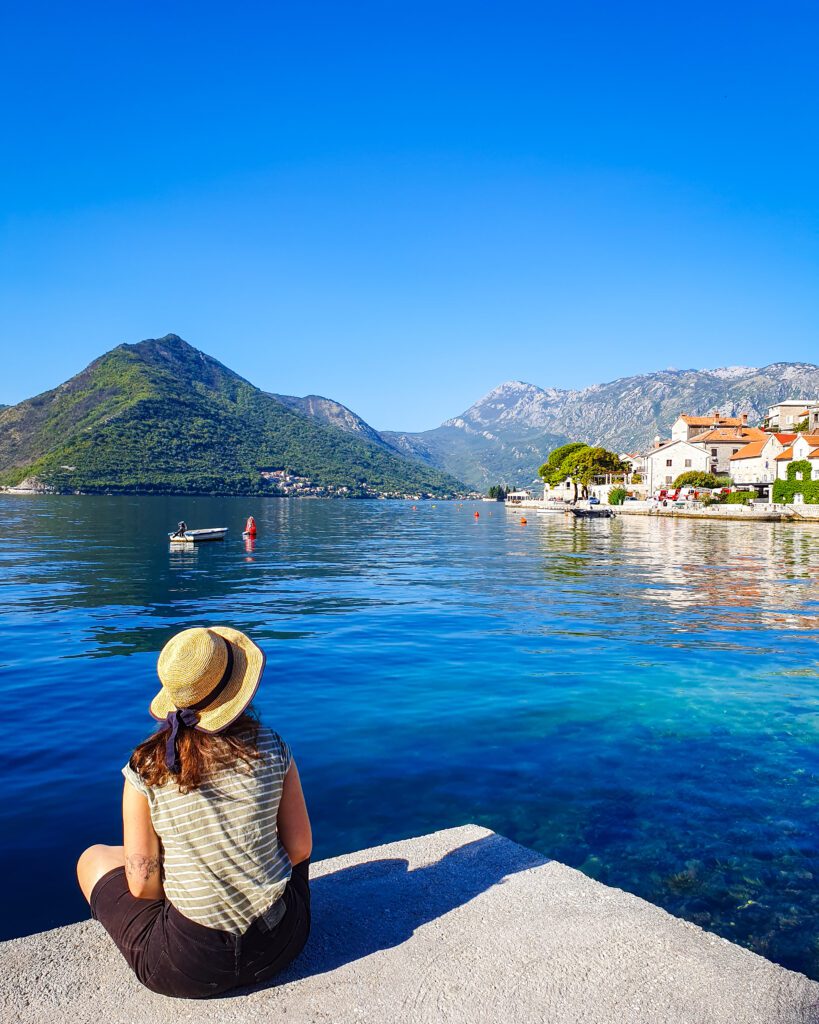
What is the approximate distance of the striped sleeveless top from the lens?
409 cm

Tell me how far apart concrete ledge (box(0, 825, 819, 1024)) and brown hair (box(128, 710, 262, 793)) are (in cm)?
128

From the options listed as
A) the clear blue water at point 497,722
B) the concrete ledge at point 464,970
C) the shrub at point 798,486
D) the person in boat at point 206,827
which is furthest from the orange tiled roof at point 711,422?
the person in boat at point 206,827

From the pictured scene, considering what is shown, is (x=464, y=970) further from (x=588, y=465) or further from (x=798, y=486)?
(x=588, y=465)

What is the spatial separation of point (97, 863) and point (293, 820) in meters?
1.41

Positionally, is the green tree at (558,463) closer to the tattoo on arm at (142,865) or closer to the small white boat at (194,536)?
the small white boat at (194,536)

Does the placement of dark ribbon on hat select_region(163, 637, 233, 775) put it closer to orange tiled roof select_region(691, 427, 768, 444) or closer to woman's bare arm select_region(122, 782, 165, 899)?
woman's bare arm select_region(122, 782, 165, 899)

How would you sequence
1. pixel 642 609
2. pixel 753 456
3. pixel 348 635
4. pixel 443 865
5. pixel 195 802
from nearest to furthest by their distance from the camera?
pixel 195 802, pixel 443 865, pixel 348 635, pixel 642 609, pixel 753 456

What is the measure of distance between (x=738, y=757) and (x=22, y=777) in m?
9.41

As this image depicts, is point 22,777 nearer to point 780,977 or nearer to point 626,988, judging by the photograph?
point 626,988

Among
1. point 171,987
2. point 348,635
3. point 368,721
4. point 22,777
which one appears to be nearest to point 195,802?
point 171,987

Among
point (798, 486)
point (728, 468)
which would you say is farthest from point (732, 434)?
point (798, 486)

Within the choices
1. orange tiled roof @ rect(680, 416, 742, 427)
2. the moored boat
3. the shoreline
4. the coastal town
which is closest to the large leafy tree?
the coastal town

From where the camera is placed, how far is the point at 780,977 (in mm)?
4547

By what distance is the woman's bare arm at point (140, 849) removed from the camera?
163 inches
